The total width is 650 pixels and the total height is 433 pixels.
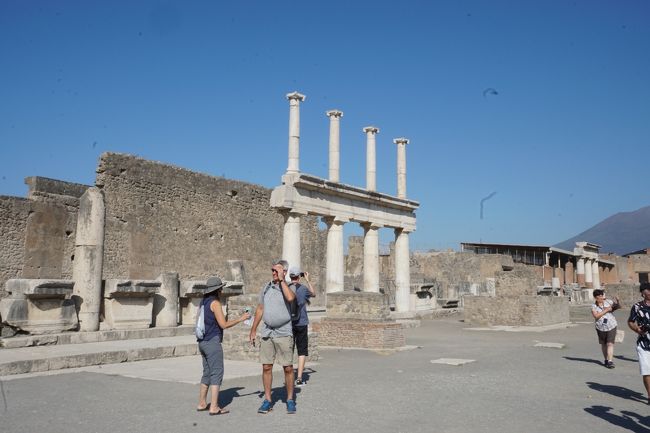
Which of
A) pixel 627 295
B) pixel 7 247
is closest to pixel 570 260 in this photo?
pixel 627 295

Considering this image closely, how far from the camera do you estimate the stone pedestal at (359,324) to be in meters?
11.7

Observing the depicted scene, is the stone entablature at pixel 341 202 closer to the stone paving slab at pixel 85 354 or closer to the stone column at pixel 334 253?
the stone column at pixel 334 253

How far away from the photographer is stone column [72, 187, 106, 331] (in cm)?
1145

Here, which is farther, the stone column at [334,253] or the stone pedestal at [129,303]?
the stone column at [334,253]

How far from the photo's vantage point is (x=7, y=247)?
47.2 ft

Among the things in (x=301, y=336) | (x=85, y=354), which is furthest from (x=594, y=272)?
(x=85, y=354)

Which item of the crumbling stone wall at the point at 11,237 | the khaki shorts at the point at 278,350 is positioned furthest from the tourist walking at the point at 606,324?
the crumbling stone wall at the point at 11,237

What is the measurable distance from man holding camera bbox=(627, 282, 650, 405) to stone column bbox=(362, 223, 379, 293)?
15.2 m

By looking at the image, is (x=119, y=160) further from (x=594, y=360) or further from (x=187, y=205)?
(x=594, y=360)

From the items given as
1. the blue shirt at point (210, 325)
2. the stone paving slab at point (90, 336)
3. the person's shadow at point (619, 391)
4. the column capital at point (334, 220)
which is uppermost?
the column capital at point (334, 220)

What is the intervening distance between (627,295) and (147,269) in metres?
22.0

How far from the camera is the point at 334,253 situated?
66.1 feet

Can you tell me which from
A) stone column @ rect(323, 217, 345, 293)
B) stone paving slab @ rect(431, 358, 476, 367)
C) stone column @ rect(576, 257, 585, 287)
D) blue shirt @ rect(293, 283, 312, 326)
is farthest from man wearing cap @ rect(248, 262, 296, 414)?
stone column @ rect(576, 257, 585, 287)

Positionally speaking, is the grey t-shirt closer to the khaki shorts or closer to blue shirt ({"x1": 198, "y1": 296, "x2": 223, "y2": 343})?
the khaki shorts
